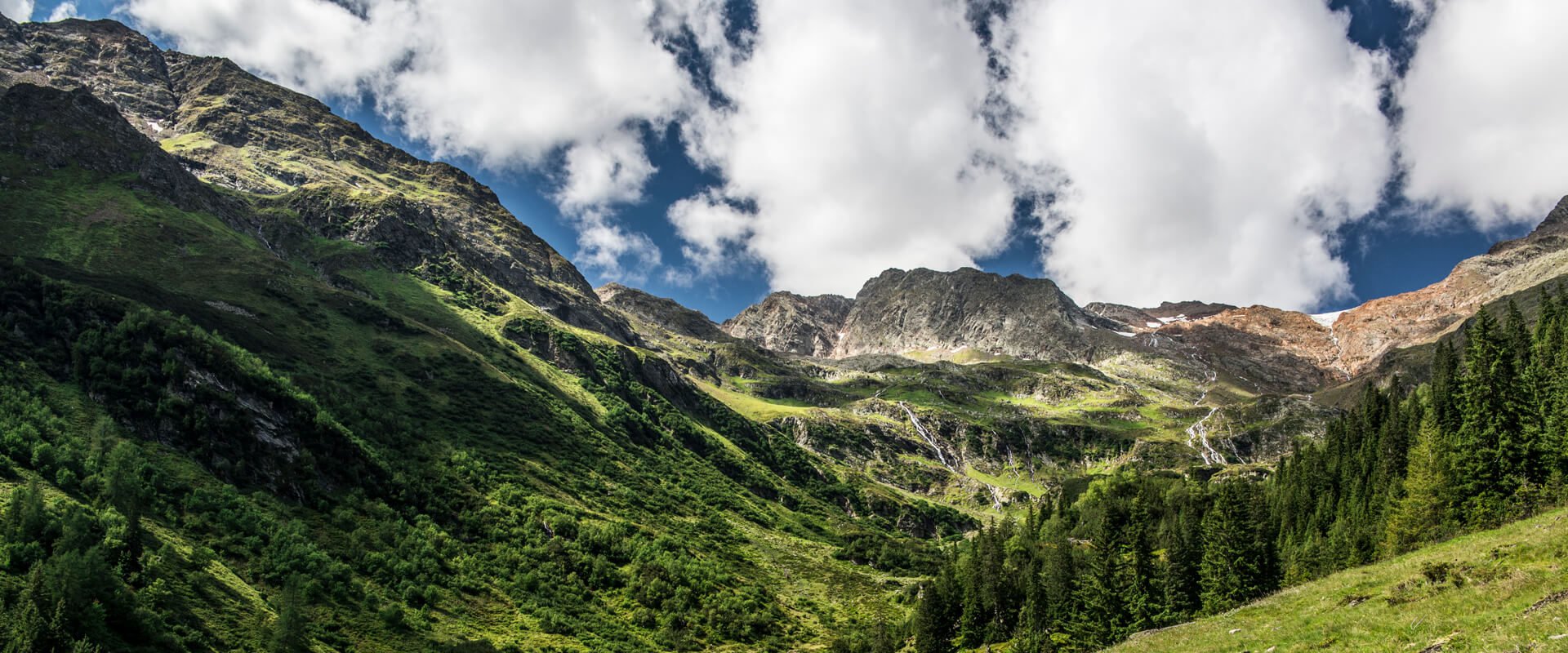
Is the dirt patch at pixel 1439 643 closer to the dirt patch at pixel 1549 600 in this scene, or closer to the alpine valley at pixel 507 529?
the alpine valley at pixel 507 529

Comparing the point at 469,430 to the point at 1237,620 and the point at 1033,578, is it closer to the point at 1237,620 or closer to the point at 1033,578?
the point at 1033,578

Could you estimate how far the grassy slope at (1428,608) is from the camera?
23.9 m

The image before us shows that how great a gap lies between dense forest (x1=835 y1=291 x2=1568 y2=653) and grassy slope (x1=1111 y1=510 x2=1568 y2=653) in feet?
93.6

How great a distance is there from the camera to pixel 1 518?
72375mm

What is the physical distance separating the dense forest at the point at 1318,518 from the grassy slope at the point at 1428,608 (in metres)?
28.5

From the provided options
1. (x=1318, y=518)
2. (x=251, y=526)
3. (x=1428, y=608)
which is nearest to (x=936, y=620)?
(x=1318, y=518)

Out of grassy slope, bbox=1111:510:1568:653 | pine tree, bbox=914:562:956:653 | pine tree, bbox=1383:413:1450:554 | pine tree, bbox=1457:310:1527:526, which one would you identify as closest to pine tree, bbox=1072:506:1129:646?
pine tree, bbox=914:562:956:653

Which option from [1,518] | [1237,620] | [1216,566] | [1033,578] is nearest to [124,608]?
[1,518]

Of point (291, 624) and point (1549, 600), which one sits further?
point (291, 624)

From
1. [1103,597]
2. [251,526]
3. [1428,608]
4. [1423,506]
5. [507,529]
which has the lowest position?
[251,526]

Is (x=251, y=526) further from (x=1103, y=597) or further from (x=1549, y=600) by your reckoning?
(x=1549, y=600)

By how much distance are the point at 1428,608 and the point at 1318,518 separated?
303ft

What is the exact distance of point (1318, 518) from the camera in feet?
340

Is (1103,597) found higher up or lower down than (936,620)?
higher up
